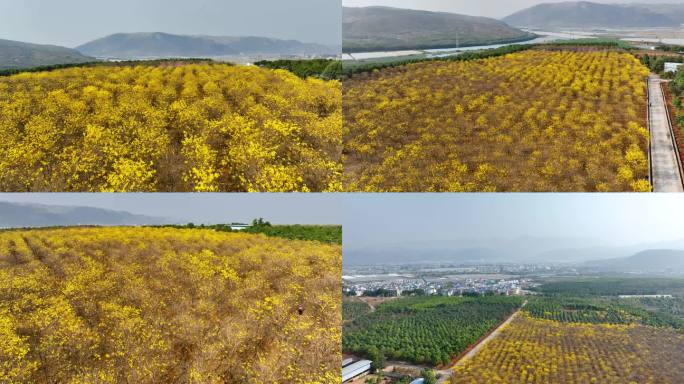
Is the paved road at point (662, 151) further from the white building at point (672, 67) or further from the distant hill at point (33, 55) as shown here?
the distant hill at point (33, 55)

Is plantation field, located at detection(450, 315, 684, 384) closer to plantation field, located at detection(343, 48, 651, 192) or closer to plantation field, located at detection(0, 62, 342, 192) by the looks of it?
plantation field, located at detection(343, 48, 651, 192)

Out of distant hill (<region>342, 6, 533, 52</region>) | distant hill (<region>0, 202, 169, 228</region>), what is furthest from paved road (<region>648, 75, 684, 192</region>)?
distant hill (<region>0, 202, 169, 228</region>)

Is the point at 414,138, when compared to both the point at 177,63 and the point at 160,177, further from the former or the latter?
the point at 177,63

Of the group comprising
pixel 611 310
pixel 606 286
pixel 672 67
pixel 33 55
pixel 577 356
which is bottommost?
pixel 577 356

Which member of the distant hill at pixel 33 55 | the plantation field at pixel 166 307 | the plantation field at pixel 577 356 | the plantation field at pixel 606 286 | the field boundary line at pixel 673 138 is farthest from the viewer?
the distant hill at pixel 33 55

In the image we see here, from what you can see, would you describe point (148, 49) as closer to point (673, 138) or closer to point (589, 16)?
point (589, 16)

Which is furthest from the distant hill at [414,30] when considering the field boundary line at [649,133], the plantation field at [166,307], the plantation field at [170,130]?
the plantation field at [166,307]

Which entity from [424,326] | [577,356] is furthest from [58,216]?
[577,356]
